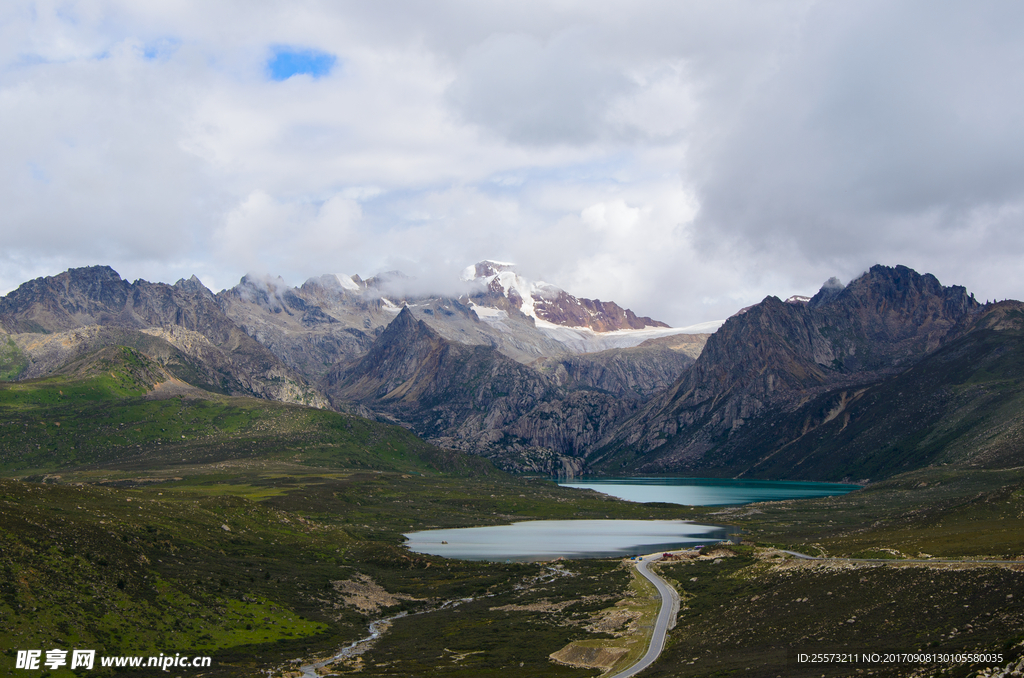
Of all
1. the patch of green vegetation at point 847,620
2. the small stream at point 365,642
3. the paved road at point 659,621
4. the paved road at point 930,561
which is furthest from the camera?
the paved road at point 930,561

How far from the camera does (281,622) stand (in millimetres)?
102688

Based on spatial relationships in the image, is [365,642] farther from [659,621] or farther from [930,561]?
[930,561]

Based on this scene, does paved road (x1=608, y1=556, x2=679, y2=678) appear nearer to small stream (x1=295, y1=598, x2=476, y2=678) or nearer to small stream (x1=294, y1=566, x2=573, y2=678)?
small stream (x1=294, y1=566, x2=573, y2=678)

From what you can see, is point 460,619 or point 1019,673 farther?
point 460,619

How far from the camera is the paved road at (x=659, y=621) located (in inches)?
3127

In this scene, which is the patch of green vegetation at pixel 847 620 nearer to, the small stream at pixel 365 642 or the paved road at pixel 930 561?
the paved road at pixel 930 561

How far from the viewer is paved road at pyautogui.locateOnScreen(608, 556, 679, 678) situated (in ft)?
261

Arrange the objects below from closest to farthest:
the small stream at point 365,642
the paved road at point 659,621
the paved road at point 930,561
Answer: the paved road at point 659,621
the small stream at point 365,642
the paved road at point 930,561

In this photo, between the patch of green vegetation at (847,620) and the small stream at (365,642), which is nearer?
the patch of green vegetation at (847,620)

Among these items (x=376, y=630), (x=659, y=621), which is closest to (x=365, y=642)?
(x=376, y=630)

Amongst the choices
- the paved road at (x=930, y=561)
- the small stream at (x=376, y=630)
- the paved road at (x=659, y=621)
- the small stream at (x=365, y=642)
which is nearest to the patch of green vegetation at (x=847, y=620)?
the paved road at (x=659, y=621)

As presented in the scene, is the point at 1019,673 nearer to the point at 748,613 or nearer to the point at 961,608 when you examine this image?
the point at 961,608

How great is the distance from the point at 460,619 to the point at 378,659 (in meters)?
23.9

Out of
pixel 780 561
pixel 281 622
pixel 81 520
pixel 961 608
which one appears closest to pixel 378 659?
pixel 281 622
